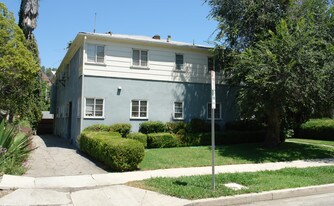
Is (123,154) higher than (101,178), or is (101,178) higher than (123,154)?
(123,154)

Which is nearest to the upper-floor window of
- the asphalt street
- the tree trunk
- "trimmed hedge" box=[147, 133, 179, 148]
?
"trimmed hedge" box=[147, 133, 179, 148]

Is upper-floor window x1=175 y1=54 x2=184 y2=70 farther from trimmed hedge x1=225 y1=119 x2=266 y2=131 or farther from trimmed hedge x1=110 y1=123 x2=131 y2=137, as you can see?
trimmed hedge x1=110 y1=123 x2=131 y2=137

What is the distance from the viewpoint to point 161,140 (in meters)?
17.6

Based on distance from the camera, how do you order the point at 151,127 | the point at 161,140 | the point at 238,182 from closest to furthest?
the point at 238,182, the point at 161,140, the point at 151,127

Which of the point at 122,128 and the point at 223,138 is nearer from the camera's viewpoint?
the point at 122,128

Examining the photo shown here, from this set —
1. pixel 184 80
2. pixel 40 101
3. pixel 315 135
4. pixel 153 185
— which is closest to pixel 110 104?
pixel 184 80

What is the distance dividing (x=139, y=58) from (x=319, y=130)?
14.8m

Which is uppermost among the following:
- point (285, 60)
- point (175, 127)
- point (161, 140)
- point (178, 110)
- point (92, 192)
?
point (285, 60)

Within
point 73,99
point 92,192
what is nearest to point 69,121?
point 73,99

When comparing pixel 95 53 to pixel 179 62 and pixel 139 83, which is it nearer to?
pixel 139 83

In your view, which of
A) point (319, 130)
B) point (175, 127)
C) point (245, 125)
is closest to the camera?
point (175, 127)

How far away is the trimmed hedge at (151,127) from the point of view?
18109 millimetres

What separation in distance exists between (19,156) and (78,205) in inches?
177

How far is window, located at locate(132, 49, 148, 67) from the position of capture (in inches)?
744
